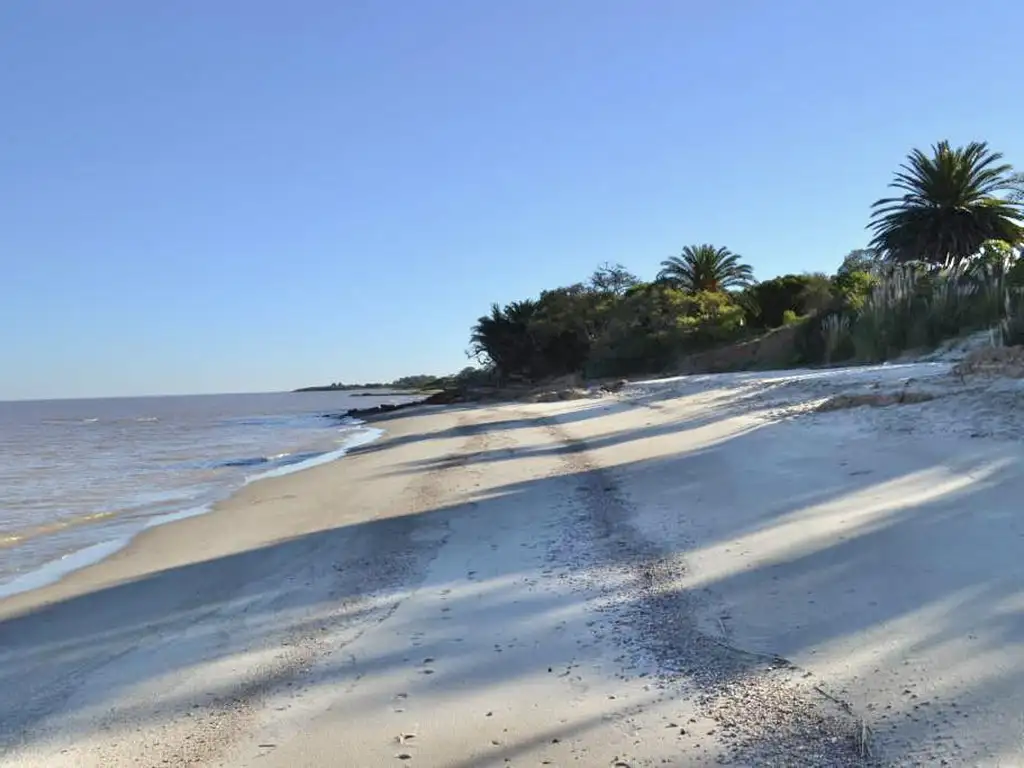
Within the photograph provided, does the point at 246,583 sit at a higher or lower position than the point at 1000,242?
lower

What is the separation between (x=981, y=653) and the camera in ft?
12.7

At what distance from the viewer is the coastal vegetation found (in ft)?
82.5

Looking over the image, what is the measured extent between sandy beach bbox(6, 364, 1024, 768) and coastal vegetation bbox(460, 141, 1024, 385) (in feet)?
42.1

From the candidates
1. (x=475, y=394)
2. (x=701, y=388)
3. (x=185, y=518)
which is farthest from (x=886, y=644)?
(x=475, y=394)

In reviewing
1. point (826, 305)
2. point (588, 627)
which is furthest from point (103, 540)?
point (826, 305)

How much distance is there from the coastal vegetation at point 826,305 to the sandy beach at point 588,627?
12828mm

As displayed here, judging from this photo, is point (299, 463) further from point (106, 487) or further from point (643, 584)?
point (643, 584)

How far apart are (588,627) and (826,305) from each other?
107ft

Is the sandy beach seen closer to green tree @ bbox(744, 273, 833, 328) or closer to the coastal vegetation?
the coastal vegetation

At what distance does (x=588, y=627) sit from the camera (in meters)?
4.90

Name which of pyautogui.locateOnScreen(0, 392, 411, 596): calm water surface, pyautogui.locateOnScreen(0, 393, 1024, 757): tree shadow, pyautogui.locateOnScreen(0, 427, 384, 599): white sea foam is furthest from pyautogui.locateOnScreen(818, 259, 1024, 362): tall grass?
pyautogui.locateOnScreen(0, 427, 384, 599): white sea foam

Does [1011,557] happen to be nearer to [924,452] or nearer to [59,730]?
[924,452]

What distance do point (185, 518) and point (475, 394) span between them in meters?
42.5

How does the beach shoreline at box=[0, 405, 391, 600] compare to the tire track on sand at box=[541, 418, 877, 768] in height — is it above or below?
above
